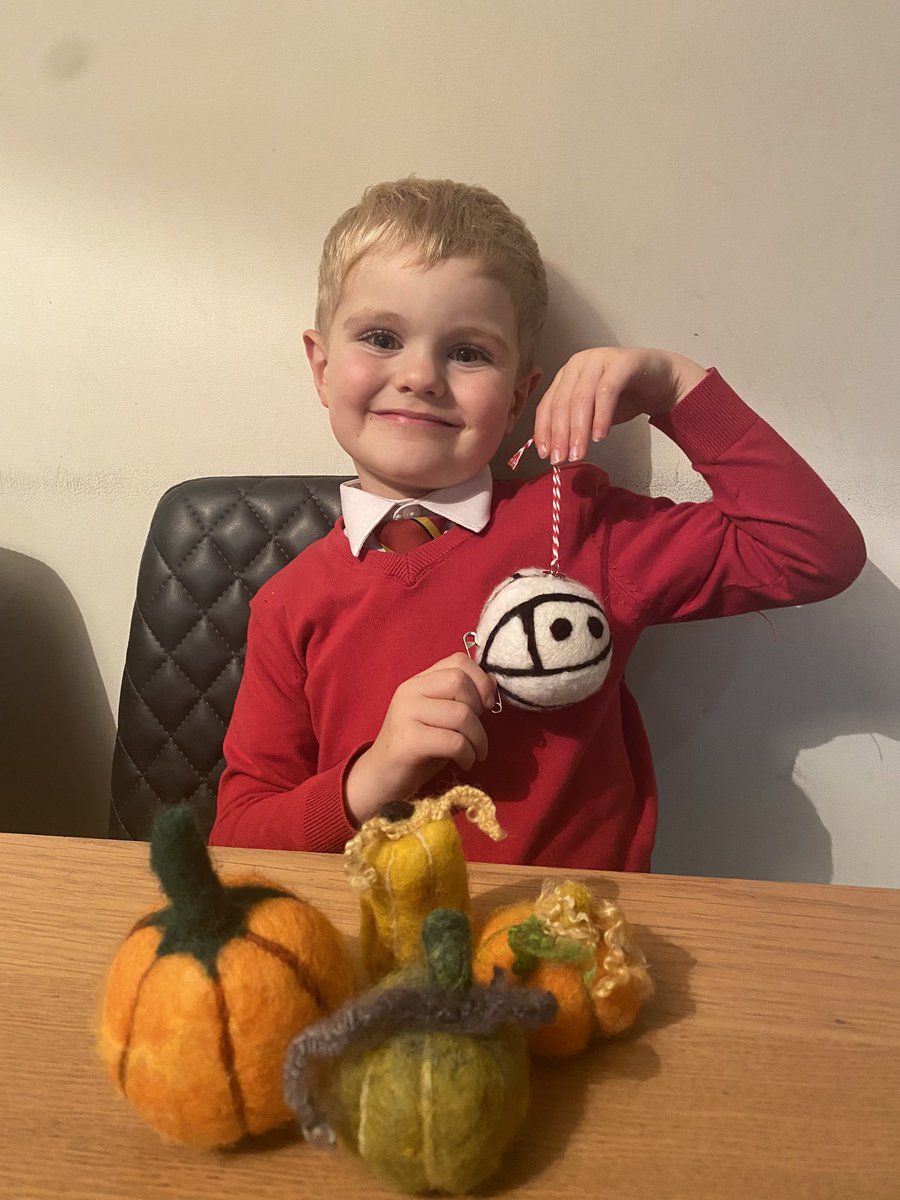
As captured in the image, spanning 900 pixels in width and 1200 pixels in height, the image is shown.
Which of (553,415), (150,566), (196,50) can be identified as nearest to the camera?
(553,415)

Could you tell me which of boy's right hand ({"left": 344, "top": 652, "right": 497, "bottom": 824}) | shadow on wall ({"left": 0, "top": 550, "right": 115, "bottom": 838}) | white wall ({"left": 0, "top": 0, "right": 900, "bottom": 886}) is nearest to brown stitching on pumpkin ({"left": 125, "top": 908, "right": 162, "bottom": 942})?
boy's right hand ({"left": 344, "top": 652, "right": 497, "bottom": 824})

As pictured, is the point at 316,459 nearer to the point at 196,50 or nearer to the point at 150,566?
the point at 150,566

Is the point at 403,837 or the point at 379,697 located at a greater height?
the point at 403,837

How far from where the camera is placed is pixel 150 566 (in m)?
0.97

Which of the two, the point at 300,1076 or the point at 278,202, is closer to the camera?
the point at 300,1076

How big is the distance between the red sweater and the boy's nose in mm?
141

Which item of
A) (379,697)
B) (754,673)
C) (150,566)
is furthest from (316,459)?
(754,673)

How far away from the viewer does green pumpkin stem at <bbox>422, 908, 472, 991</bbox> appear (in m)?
0.36

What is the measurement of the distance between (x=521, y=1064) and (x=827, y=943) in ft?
0.90

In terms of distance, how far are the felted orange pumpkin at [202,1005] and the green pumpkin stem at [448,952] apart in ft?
0.22

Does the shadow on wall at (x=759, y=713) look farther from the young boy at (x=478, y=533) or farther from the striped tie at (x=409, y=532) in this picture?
the striped tie at (x=409, y=532)

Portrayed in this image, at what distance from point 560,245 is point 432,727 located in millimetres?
547

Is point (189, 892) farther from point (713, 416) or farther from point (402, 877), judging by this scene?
point (713, 416)

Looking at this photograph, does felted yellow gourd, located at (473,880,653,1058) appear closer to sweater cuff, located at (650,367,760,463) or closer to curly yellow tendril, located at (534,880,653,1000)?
curly yellow tendril, located at (534,880,653,1000)
